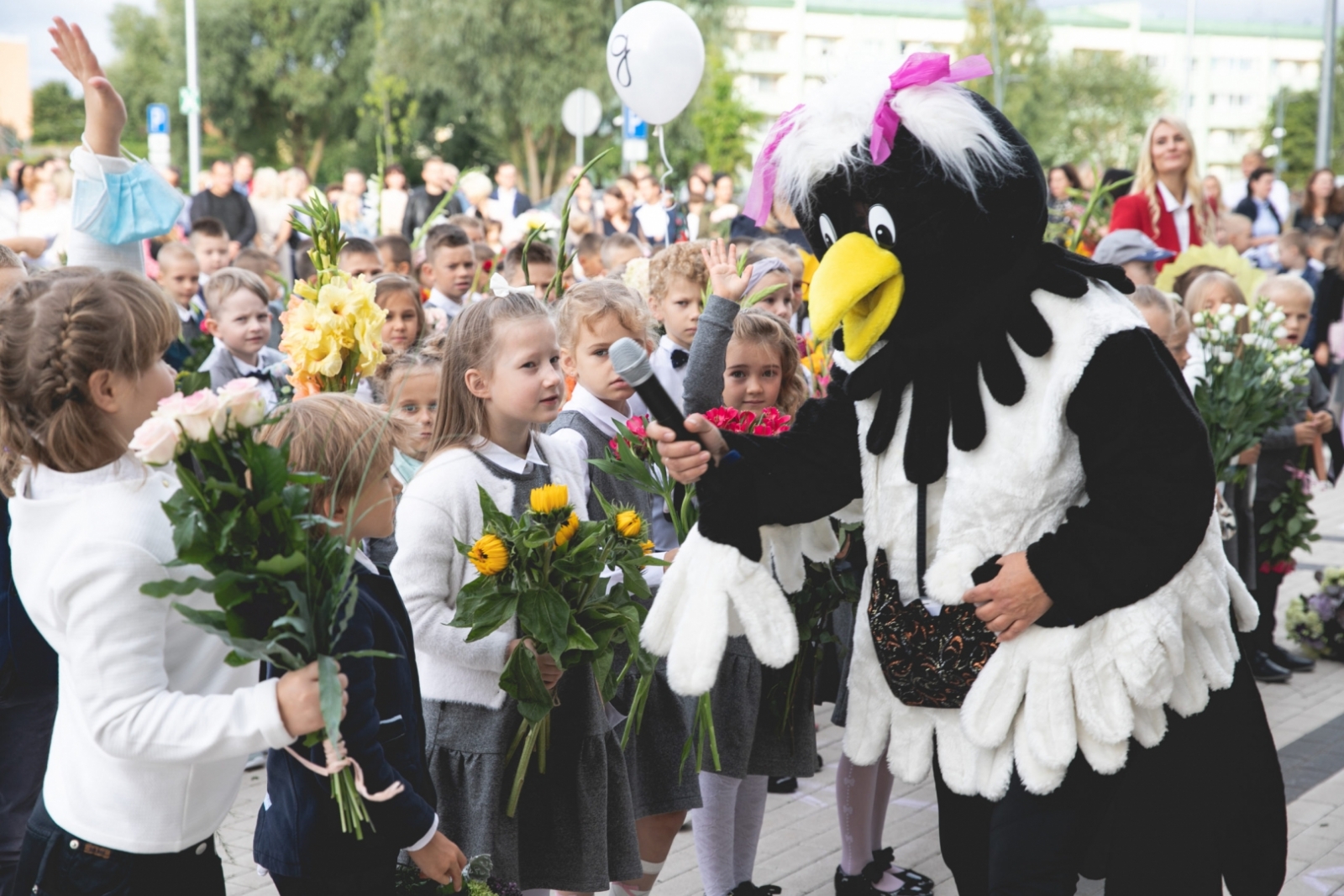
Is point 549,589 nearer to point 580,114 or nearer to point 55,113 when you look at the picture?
point 580,114

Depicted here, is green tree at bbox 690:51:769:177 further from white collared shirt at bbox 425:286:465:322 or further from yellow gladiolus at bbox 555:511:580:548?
yellow gladiolus at bbox 555:511:580:548

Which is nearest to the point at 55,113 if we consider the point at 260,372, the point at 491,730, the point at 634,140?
the point at 634,140

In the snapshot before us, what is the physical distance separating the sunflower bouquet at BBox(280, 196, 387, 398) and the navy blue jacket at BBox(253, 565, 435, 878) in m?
1.01

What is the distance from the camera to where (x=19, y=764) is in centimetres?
284

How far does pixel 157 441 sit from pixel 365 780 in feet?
2.34

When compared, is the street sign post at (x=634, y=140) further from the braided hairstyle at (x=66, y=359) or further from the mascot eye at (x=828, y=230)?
the braided hairstyle at (x=66, y=359)


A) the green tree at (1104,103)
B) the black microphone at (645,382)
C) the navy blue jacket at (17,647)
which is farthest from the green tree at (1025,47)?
the navy blue jacket at (17,647)

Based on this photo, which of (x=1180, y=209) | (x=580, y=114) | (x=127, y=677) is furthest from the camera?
(x=580, y=114)

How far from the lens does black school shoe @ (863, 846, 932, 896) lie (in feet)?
12.3

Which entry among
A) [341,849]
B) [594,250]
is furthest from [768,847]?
[594,250]

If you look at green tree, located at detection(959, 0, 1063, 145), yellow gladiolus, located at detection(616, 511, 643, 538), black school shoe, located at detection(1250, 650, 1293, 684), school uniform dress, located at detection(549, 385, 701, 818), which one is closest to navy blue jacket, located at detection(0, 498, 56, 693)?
yellow gladiolus, located at detection(616, 511, 643, 538)

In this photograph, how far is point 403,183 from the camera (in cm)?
1237

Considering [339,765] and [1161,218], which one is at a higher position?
[1161,218]

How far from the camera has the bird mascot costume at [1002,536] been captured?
2455mm
